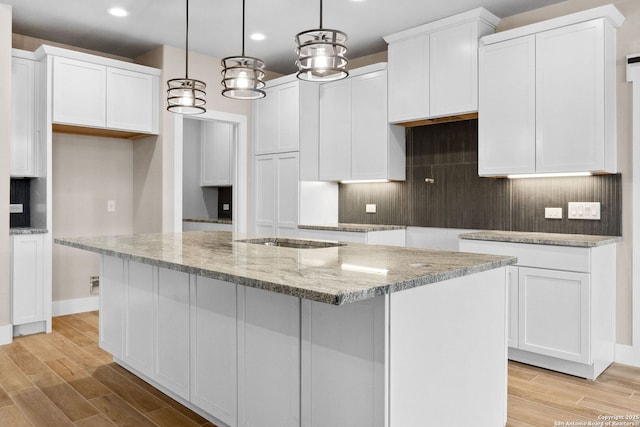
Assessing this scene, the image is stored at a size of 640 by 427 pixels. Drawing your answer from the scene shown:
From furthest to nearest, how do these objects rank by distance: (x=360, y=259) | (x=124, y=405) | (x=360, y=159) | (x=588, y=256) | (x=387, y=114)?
1. (x=360, y=159)
2. (x=387, y=114)
3. (x=588, y=256)
4. (x=124, y=405)
5. (x=360, y=259)

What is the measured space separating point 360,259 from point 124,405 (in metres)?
1.68

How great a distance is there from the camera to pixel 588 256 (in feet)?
9.89

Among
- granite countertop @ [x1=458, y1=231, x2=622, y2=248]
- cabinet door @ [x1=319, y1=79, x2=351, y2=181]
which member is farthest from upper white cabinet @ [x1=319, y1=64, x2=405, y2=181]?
granite countertop @ [x1=458, y1=231, x2=622, y2=248]

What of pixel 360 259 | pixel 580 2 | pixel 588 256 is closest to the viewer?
pixel 360 259

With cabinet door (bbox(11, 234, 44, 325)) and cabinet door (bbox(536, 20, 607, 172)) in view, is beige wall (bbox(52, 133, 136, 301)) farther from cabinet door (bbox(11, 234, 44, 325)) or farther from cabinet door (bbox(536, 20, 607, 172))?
cabinet door (bbox(536, 20, 607, 172))

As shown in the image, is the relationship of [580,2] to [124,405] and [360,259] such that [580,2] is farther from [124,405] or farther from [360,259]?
[124,405]

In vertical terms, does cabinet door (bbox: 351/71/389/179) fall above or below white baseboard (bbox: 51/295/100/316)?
above

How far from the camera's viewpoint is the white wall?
3.85 meters

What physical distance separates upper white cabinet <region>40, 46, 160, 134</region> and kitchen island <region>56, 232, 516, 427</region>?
2.19m

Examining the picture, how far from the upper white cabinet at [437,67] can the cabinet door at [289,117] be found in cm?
109

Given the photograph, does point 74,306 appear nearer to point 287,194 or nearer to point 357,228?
point 287,194

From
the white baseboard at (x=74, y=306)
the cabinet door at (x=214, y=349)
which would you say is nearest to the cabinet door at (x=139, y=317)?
the cabinet door at (x=214, y=349)

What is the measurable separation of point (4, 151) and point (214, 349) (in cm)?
287

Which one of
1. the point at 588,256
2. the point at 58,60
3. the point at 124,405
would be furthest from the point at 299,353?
the point at 58,60
